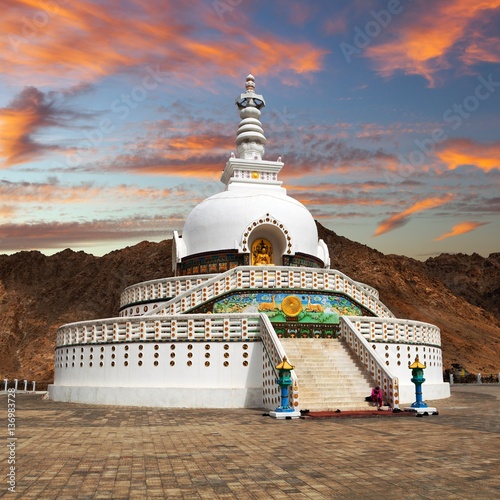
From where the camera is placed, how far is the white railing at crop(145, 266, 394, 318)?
22.3 m

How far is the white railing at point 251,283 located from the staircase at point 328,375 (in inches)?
129

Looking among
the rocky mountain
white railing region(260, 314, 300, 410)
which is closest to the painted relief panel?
white railing region(260, 314, 300, 410)

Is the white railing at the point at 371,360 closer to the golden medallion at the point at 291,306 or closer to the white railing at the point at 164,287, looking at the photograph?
the golden medallion at the point at 291,306

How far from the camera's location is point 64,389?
22.3 metres

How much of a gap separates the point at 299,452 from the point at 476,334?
76.3m

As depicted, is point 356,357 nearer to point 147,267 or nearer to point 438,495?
point 438,495

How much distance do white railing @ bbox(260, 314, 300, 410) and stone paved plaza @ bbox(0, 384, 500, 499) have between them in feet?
4.07

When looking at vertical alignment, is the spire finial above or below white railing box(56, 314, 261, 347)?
above

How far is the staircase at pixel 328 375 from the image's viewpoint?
16438 millimetres

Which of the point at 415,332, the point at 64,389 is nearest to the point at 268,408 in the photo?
the point at 415,332

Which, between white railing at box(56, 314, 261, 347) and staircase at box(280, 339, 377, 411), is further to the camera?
white railing at box(56, 314, 261, 347)

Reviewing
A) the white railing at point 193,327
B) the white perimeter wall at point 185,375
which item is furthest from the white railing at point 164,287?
the white perimeter wall at point 185,375

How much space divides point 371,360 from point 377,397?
1.92 meters

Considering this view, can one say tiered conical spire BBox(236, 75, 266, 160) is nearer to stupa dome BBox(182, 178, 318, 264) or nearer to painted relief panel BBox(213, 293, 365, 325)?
stupa dome BBox(182, 178, 318, 264)
